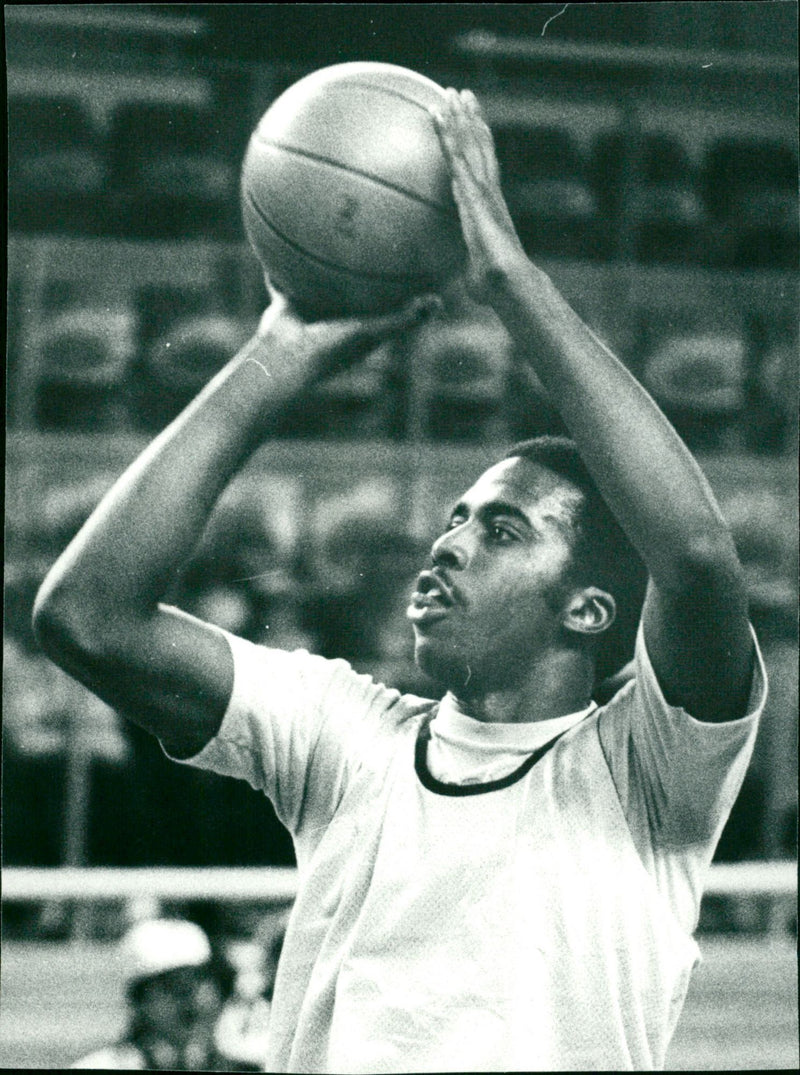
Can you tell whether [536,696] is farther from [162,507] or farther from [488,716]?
[162,507]

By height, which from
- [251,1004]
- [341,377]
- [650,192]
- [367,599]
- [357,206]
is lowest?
[251,1004]

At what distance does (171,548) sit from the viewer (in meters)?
1.84

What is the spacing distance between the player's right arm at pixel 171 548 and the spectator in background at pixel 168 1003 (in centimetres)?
83

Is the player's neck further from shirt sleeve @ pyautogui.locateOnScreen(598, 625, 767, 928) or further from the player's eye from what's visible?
the player's eye

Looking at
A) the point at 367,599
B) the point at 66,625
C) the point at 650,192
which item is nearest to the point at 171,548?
the point at 66,625

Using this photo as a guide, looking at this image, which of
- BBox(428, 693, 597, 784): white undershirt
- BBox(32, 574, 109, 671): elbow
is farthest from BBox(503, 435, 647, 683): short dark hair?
BBox(32, 574, 109, 671): elbow

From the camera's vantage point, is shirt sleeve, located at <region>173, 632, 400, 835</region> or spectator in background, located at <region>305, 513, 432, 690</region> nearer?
shirt sleeve, located at <region>173, 632, 400, 835</region>

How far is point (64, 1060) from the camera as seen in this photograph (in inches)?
115

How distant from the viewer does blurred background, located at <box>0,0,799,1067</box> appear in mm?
2652

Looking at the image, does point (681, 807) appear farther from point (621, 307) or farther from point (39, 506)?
point (39, 506)

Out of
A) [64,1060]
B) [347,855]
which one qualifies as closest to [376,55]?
[347,855]

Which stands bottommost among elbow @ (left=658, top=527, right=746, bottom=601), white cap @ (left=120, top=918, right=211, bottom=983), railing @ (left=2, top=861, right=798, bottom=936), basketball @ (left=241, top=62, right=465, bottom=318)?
white cap @ (left=120, top=918, right=211, bottom=983)

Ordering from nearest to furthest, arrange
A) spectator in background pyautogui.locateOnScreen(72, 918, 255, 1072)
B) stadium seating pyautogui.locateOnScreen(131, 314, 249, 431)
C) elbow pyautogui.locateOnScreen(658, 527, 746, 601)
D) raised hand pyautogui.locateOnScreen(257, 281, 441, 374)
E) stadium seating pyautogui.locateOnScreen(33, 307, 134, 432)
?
elbow pyautogui.locateOnScreen(658, 527, 746, 601) → raised hand pyautogui.locateOnScreen(257, 281, 441, 374) → spectator in background pyautogui.locateOnScreen(72, 918, 255, 1072) → stadium seating pyautogui.locateOnScreen(131, 314, 249, 431) → stadium seating pyautogui.locateOnScreen(33, 307, 134, 432)

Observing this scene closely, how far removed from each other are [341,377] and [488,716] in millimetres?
1598
